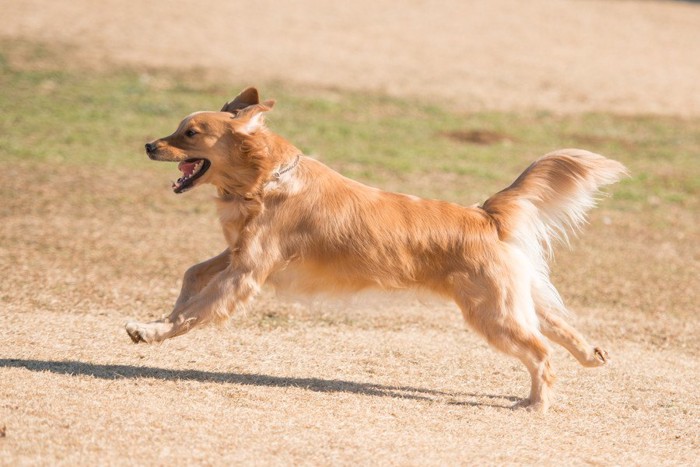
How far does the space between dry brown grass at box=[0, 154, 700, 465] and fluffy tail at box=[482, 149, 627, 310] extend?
32.2 inches

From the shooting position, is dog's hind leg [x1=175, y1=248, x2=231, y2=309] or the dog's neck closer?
the dog's neck

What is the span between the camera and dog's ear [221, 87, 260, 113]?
6219mm

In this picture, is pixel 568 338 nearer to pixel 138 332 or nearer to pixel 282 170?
pixel 282 170

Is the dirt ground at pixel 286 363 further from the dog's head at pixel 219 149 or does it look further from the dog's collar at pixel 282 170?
the dog's head at pixel 219 149

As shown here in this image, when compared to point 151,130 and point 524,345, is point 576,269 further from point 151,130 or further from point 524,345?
point 151,130

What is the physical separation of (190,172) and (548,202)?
7.20 feet

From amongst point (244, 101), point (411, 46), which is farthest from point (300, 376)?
point (411, 46)

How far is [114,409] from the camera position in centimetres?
514

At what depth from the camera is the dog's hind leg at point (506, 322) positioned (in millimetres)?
5727

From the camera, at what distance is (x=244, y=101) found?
6254 millimetres

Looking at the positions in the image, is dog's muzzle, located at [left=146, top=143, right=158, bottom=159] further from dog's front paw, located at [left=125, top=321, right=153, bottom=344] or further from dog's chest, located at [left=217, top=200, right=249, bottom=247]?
dog's front paw, located at [left=125, top=321, right=153, bottom=344]

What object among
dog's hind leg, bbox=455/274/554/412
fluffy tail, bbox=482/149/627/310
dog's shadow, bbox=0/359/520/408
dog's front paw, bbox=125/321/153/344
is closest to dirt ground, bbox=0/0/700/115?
fluffy tail, bbox=482/149/627/310

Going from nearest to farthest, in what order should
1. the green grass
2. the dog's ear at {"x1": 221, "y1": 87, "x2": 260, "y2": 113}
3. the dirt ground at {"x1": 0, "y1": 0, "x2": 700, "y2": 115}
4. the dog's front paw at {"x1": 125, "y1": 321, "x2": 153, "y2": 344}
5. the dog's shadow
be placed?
the dog's front paw at {"x1": 125, "y1": 321, "x2": 153, "y2": 344}, the dog's shadow, the dog's ear at {"x1": 221, "y1": 87, "x2": 260, "y2": 113}, the green grass, the dirt ground at {"x1": 0, "y1": 0, "x2": 700, "y2": 115}

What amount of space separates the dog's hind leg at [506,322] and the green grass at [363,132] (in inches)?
285
